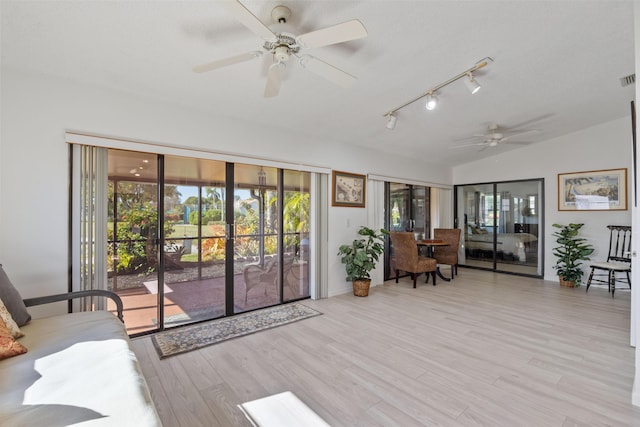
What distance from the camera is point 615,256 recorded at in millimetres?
4770

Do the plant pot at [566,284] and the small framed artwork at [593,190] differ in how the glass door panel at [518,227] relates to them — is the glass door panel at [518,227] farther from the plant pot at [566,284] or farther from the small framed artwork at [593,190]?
the plant pot at [566,284]

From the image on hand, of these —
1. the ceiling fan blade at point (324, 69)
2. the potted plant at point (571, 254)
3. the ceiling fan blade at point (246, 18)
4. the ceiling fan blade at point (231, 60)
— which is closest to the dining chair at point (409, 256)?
the potted plant at point (571, 254)

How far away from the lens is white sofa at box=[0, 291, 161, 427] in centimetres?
108

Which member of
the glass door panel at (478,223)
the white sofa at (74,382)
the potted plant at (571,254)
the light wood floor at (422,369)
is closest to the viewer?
the white sofa at (74,382)

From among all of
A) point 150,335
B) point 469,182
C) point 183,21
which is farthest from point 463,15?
point 469,182

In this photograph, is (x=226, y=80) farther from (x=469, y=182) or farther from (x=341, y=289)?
(x=469, y=182)

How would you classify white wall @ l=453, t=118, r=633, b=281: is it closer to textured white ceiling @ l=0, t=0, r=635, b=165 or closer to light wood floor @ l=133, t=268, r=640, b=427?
textured white ceiling @ l=0, t=0, r=635, b=165

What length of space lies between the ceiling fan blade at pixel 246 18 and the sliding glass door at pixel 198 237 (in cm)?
207

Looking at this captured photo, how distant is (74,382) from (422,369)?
2.31 meters

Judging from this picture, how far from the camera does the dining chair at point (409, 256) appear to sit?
15.9 feet

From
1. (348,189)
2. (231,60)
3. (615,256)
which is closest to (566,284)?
(615,256)

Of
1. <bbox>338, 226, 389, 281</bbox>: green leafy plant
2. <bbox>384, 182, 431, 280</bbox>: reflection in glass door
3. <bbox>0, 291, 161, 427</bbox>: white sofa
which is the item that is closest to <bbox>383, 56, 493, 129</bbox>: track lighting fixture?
<bbox>338, 226, 389, 281</bbox>: green leafy plant

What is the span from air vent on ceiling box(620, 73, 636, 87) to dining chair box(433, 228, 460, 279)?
10.3ft

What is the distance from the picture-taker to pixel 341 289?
15.2ft
